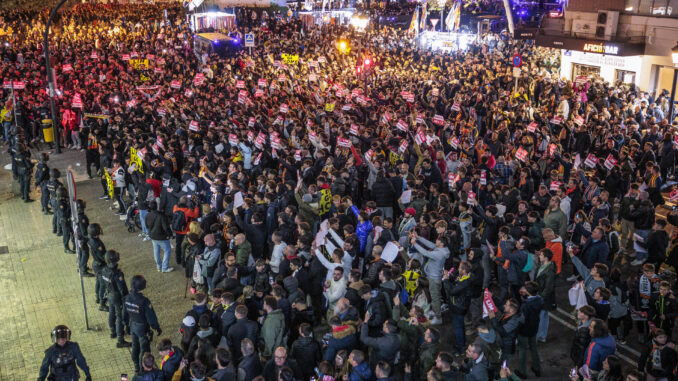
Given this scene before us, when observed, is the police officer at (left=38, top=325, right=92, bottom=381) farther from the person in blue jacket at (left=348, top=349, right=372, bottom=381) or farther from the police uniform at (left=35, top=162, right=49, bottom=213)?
the police uniform at (left=35, top=162, right=49, bottom=213)

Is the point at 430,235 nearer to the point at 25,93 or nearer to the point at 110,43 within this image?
the point at 25,93

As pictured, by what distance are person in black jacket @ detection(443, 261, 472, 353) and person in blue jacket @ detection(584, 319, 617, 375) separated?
1879 mm

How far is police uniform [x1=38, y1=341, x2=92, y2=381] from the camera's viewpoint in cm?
795

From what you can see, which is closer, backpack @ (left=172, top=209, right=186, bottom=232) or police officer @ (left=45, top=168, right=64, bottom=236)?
backpack @ (left=172, top=209, right=186, bottom=232)

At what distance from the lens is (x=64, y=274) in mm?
12758

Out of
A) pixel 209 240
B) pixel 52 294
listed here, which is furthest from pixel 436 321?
pixel 52 294

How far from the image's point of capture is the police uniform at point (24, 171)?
16.8 m

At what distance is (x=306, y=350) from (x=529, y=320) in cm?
306

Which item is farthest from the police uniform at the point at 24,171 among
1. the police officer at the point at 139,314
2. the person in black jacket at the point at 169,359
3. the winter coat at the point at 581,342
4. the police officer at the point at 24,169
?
the winter coat at the point at 581,342

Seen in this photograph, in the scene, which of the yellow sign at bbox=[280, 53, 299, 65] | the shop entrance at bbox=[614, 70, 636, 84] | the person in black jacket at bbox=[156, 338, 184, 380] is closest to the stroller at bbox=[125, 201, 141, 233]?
the person in black jacket at bbox=[156, 338, 184, 380]

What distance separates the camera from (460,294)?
897cm

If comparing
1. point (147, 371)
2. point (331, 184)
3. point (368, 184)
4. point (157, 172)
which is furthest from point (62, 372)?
point (368, 184)

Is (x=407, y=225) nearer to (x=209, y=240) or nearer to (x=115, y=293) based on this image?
(x=209, y=240)

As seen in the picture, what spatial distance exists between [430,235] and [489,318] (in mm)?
2516
